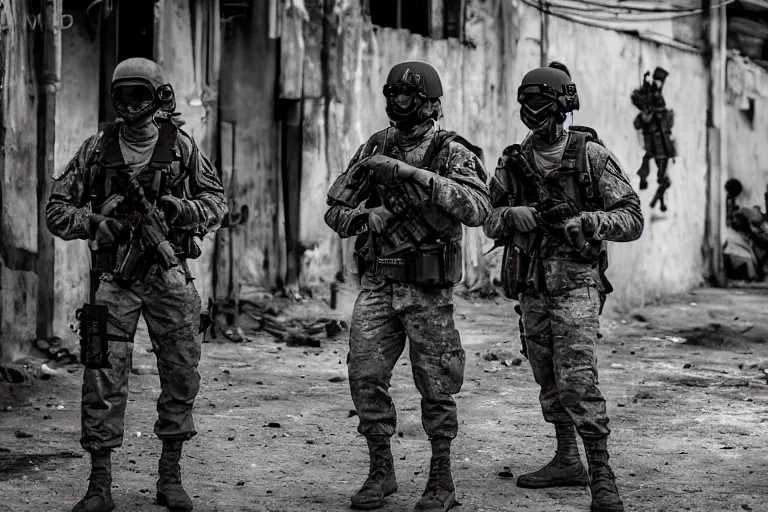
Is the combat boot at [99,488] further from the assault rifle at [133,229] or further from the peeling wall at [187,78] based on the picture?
the peeling wall at [187,78]

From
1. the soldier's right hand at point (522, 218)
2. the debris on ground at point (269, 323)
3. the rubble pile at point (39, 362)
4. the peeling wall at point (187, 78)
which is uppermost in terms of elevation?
the peeling wall at point (187, 78)

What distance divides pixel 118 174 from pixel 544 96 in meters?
2.04

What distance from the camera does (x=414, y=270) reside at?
496 centimetres

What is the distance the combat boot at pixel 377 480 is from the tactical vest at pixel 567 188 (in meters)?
1.01

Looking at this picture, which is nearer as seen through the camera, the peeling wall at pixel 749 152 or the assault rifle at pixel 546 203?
the assault rifle at pixel 546 203

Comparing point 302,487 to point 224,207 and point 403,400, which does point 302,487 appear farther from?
point 403,400

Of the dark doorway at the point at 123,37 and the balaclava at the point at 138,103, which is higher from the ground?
the dark doorway at the point at 123,37

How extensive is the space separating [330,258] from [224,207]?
650 centimetres

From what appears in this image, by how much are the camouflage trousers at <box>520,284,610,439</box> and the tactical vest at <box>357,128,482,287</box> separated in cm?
51

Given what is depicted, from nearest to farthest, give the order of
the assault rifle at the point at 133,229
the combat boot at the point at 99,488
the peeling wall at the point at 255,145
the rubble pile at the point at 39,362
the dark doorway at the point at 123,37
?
the combat boot at the point at 99,488 < the assault rifle at the point at 133,229 < the rubble pile at the point at 39,362 < the dark doorway at the point at 123,37 < the peeling wall at the point at 255,145

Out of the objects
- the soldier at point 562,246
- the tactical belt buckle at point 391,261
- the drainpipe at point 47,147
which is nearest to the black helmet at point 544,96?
the soldier at point 562,246

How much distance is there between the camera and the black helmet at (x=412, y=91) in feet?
16.4

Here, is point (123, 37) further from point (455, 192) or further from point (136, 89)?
point (455, 192)

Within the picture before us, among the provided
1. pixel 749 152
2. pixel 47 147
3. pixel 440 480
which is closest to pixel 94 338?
pixel 440 480
